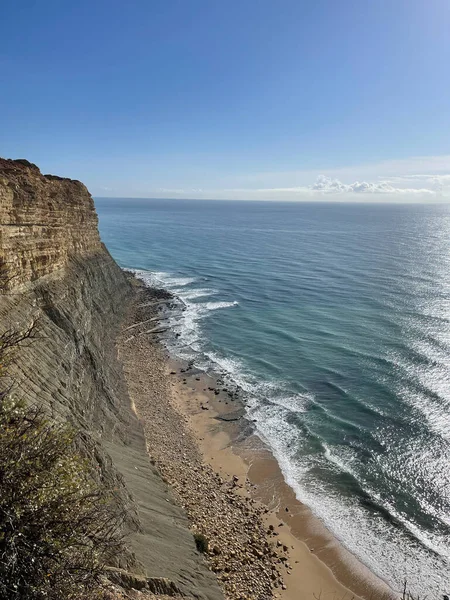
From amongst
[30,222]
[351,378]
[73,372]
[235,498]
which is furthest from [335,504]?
[30,222]

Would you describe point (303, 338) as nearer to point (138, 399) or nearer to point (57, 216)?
point (138, 399)

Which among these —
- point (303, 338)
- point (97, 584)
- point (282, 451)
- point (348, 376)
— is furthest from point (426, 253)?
point (97, 584)

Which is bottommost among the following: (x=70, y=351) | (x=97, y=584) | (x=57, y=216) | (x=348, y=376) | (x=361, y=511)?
(x=361, y=511)

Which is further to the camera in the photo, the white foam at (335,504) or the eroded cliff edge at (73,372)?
the white foam at (335,504)

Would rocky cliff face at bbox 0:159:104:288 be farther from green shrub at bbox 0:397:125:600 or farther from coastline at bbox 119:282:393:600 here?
green shrub at bbox 0:397:125:600

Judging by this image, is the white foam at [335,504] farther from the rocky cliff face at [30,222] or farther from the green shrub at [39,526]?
the rocky cliff face at [30,222]

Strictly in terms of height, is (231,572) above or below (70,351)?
below

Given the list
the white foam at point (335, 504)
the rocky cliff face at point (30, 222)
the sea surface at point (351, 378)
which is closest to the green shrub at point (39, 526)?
the rocky cliff face at point (30, 222)
